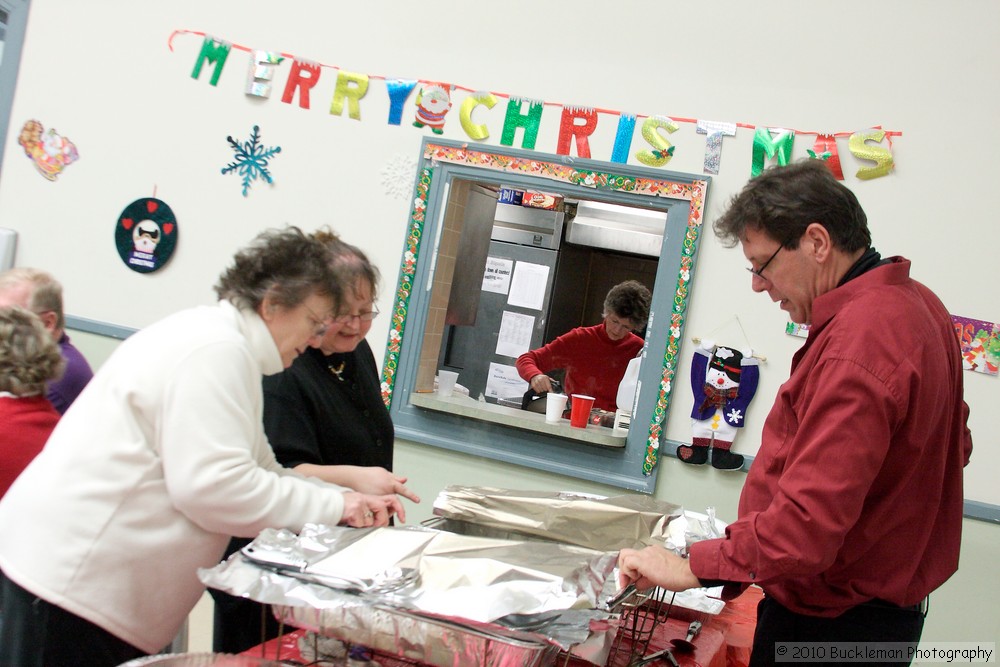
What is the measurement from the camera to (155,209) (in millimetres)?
3859

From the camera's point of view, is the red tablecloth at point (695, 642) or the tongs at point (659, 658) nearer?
the red tablecloth at point (695, 642)

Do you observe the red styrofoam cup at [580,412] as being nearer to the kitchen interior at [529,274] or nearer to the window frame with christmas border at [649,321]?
the window frame with christmas border at [649,321]

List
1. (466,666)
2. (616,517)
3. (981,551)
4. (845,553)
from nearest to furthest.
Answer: (466,666) < (845,553) < (616,517) < (981,551)

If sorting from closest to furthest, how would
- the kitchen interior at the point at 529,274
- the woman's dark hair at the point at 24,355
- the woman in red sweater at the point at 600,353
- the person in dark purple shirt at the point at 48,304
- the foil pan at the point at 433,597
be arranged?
1. the foil pan at the point at 433,597
2. the woman's dark hair at the point at 24,355
3. the person in dark purple shirt at the point at 48,304
4. the woman in red sweater at the point at 600,353
5. the kitchen interior at the point at 529,274

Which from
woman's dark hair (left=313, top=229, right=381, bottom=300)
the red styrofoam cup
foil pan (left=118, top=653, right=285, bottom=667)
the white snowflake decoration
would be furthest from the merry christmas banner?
foil pan (left=118, top=653, right=285, bottom=667)

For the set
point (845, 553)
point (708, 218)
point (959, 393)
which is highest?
point (708, 218)

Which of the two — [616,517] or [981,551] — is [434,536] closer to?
[616,517]

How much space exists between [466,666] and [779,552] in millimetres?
508

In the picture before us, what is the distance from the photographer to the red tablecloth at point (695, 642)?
128 centimetres

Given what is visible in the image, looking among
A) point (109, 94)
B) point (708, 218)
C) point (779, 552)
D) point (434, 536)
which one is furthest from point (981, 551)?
point (109, 94)

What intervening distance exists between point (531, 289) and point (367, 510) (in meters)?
3.15

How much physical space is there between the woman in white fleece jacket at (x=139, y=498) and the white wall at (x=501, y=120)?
77.9 inches

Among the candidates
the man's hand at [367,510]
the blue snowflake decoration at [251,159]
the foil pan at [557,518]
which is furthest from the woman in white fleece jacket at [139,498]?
the blue snowflake decoration at [251,159]

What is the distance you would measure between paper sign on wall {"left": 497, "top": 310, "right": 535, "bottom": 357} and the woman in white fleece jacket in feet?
10.2
